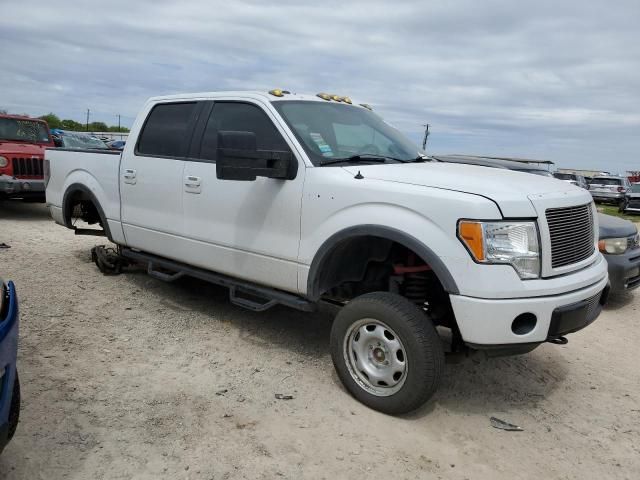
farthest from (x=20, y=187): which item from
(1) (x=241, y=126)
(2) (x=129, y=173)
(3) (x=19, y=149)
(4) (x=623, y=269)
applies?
(4) (x=623, y=269)

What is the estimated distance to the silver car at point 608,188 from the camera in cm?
2673

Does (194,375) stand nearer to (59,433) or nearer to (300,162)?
(59,433)

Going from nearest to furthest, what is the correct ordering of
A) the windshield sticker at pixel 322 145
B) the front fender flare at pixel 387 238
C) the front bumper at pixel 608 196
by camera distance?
1. the front fender flare at pixel 387 238
2. the windshield sticker at pixel 322 145
3. the front bumper at pixel 608 196

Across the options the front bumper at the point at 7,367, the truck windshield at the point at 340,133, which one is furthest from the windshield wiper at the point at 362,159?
the front bumper at the point at 7,367

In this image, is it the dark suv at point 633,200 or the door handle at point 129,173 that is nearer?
the door handle at point 129,173

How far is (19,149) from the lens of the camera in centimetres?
1020

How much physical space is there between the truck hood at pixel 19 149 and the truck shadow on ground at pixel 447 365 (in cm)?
564

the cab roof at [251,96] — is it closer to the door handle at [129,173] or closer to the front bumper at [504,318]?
the door handle at [129,173]

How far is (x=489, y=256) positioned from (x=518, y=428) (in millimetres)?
1225

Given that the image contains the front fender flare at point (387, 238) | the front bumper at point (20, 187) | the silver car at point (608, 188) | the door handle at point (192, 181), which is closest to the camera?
the front fender flare at point (387, 238)

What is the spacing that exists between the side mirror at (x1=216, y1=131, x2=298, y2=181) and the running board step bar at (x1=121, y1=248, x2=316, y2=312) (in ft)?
2.96

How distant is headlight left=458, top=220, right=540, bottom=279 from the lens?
3057 mm

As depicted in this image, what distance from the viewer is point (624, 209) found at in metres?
22.7

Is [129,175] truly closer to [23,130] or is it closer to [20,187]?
[20,187]
